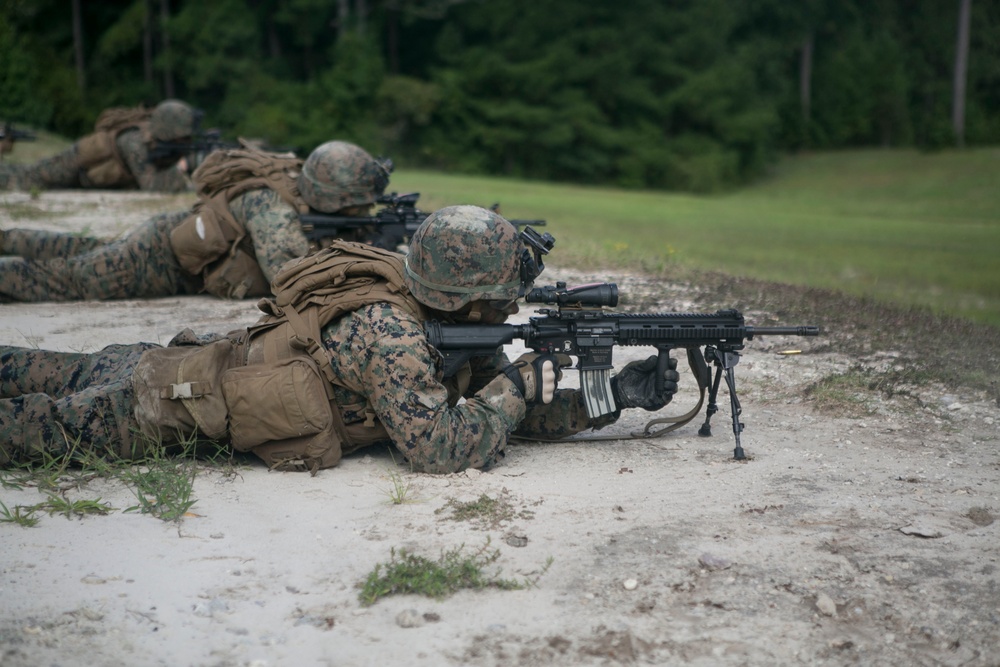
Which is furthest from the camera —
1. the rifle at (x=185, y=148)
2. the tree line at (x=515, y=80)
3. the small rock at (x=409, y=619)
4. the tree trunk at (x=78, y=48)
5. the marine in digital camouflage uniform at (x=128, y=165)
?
the tree line at (x=515, y=80)

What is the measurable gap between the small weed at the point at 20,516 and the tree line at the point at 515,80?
95.2 feet

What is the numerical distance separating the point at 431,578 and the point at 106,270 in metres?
5.91

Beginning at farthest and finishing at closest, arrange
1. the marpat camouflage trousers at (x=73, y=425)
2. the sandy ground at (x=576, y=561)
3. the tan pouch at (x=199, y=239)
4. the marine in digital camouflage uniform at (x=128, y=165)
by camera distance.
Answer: the marine in digital camouflage uniform at (x=128, y=165) < the tan pouch at (x=199, y=239) < the marpat camouflage trousers at (x=73, y=425) < the sandy ground at (x=576, y=561)

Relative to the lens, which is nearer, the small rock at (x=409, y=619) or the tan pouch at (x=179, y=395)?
the small rock at (x=409, y=619)

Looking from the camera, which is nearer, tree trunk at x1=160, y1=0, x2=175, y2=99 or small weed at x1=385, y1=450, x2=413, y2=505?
small weed at x1=385, y1=450, x2=413, y2=505

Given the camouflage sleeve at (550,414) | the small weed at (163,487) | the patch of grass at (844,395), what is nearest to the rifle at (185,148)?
the camouflage sleeve at (550,414)

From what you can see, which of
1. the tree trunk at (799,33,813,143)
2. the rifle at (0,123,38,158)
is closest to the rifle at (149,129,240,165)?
the rifle at (0,123,38,158)

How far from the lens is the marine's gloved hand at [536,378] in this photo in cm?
527

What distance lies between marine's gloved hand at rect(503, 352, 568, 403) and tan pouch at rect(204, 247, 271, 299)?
4.28 metres

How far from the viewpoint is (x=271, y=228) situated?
856cm

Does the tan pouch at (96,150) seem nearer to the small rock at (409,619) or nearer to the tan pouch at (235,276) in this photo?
the tan pouch at (235,276)

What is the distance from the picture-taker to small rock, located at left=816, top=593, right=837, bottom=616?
152 inches

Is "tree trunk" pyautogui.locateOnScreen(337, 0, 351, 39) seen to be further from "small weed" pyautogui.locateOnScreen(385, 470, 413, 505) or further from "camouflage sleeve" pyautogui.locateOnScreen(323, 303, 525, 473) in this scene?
"small weed" pyautogui.locateOnScreen(385, 470, 413, 505)

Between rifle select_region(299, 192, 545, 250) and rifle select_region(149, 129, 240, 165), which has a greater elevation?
rifle select_region(149, 129, 240, 165)
